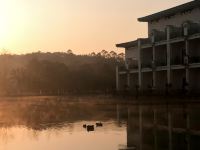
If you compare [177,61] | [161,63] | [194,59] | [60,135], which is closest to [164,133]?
[60,135]

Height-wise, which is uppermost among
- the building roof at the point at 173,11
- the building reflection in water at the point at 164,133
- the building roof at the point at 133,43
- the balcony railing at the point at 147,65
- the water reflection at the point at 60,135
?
the building roof at the point at 173,11

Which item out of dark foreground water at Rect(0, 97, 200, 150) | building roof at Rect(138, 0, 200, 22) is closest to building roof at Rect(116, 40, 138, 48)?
building roof at Rect(138, 0, 200, 22)

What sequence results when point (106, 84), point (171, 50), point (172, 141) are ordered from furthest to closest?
point (106, 84)
point (171, 50)
point (172, 141)

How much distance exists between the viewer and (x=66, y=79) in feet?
348

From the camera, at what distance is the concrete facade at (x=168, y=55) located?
176 ft

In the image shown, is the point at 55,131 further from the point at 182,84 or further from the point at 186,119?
the point at 182,84

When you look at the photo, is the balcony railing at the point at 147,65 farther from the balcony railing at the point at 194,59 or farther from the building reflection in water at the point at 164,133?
the building reflection in water at the point at 164,133

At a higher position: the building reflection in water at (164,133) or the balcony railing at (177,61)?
the balcony railing at (177,61)

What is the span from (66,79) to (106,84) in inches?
370

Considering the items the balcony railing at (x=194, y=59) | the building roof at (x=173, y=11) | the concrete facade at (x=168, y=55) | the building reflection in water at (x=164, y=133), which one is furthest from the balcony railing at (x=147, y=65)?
the building reflection in water at (x=164, y=133)

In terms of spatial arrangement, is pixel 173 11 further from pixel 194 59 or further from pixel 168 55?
pixel 194 59

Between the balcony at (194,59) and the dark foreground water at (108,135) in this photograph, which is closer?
the dark foreground water at (108,135)

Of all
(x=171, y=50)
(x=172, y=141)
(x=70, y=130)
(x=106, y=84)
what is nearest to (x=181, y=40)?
(x=171, y=50)

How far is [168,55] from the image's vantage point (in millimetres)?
57094
